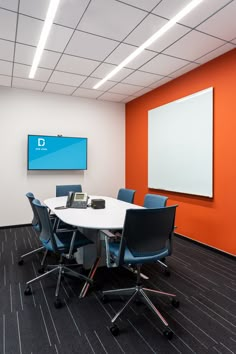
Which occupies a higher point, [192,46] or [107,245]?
[192,46]

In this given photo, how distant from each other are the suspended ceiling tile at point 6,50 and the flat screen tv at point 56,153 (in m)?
1.68

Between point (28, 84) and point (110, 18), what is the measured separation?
2.63 metres

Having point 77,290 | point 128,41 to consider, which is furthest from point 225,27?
point 77,290

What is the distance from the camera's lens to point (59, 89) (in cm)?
488

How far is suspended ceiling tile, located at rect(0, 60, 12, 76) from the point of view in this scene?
368cm

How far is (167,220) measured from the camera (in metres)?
1.98

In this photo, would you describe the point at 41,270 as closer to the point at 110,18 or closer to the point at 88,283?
the point at 88,283

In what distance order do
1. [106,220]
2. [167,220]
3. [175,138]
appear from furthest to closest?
[175,138] < [106,220] < [167,220]

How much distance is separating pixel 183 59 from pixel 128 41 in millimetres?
983

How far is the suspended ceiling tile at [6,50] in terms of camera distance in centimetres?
308

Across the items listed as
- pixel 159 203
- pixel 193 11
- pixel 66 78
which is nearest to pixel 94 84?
pixel 66 78

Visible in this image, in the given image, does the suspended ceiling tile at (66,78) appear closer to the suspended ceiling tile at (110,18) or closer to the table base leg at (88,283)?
the suspended ceiling tile at (110,18)

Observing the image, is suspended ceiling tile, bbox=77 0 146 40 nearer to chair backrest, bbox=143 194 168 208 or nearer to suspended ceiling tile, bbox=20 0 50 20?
suspended ceiling tile, bbox=20 0 50 20

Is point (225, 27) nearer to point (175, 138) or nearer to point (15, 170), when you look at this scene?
point (175, 138)
